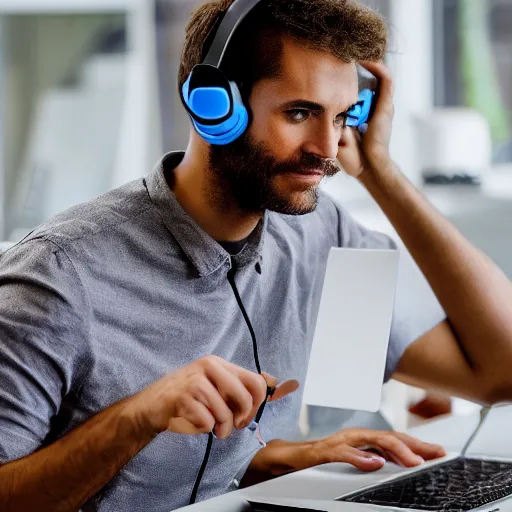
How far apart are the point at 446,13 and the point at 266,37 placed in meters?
2.43

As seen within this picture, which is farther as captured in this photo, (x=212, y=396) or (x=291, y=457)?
(x=291, y=457)

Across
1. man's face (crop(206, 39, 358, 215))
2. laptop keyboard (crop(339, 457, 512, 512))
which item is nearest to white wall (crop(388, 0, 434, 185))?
man's face (crop(206, 39, 358, 215))

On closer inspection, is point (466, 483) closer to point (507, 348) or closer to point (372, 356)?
point (372, 356)

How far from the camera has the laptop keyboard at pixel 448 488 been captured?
0.92 m

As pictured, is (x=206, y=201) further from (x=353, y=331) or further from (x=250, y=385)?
(x=250, y=385)

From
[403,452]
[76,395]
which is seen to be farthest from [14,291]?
[403,452]

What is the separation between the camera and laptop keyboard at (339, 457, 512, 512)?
922 millimetres

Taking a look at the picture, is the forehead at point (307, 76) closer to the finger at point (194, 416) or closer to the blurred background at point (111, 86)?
the finger at point (194, 416)

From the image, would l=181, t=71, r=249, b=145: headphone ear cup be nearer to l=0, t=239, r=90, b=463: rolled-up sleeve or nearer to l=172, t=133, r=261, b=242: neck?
l=172, t=133, r=261, b=242: neck

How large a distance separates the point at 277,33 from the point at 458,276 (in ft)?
1.52

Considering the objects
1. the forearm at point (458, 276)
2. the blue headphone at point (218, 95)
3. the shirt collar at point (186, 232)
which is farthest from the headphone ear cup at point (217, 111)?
the forearm at point (458, 276)

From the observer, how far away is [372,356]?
1117 mm

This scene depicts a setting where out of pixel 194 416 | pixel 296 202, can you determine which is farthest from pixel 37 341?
pixel 296 202

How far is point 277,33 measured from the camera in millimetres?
1167
